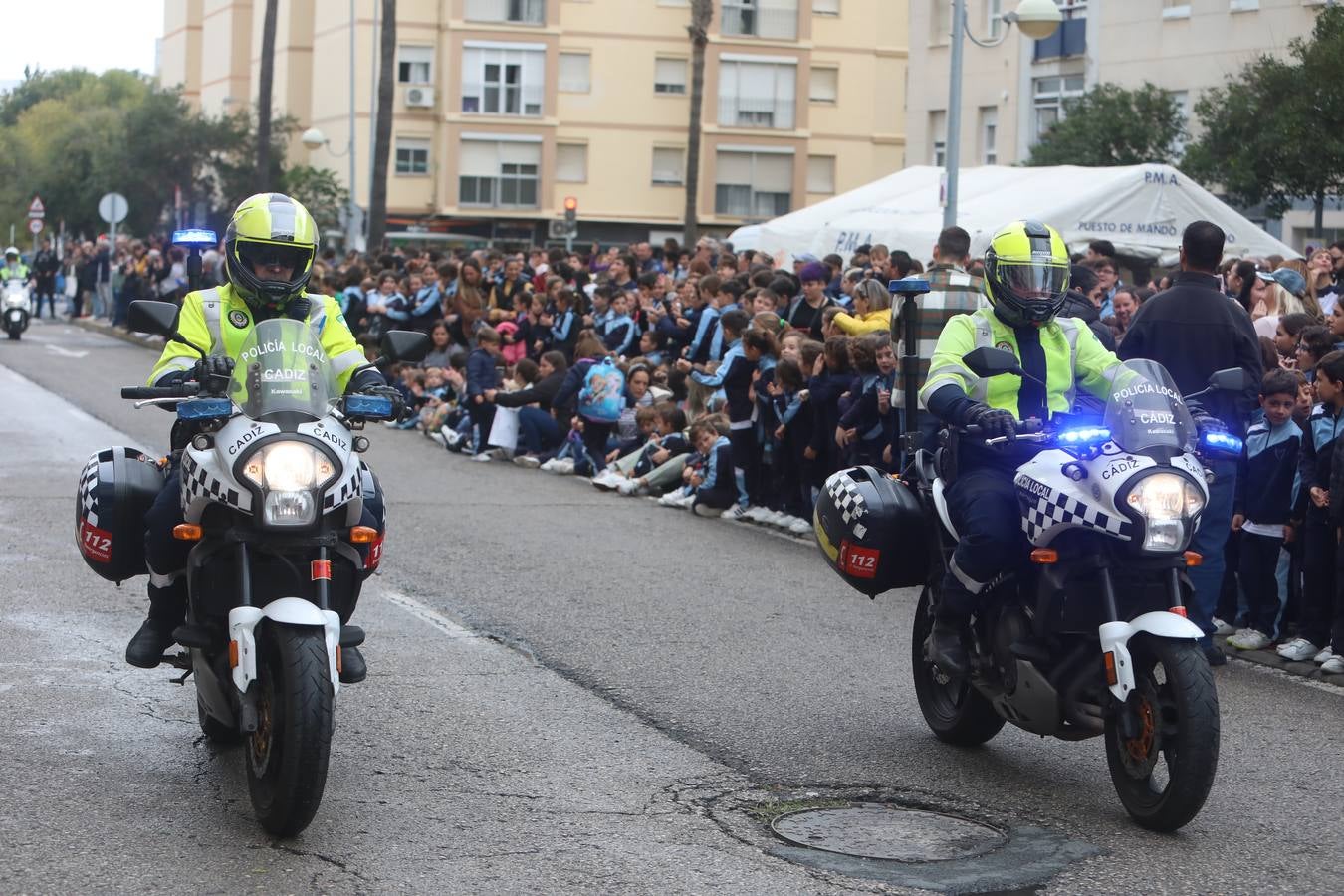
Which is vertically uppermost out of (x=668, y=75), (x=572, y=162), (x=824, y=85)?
(x=824, y=85)

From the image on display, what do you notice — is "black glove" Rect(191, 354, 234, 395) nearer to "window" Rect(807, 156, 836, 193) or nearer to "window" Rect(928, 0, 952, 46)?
"window" Rect(928, 0, 952, 46)

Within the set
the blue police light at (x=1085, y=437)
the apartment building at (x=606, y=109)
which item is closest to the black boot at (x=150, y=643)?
the blue police light at (x=1085, y=437)

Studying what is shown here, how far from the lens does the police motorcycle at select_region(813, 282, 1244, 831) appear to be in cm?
632

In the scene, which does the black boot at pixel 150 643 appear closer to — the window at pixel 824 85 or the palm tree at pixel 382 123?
the palm tree at pixel 382 123

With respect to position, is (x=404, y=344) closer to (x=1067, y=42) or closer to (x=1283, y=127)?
(x=1283, y=127)

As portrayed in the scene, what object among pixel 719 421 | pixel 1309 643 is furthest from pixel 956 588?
pixel 719 421

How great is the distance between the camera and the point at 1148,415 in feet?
21.5

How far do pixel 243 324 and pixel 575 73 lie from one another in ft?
202

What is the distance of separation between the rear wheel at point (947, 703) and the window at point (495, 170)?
59.5 meters

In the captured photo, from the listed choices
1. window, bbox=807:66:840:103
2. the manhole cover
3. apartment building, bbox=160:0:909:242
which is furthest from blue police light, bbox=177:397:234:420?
window, bbox=807:66:840:103

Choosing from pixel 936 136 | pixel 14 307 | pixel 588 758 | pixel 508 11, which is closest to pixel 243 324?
pixel 588 758

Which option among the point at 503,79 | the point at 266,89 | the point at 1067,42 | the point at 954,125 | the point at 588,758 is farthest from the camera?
the point at 503,79

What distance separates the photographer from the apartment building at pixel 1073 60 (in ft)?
123

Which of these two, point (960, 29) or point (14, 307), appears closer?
point (960, 29)
